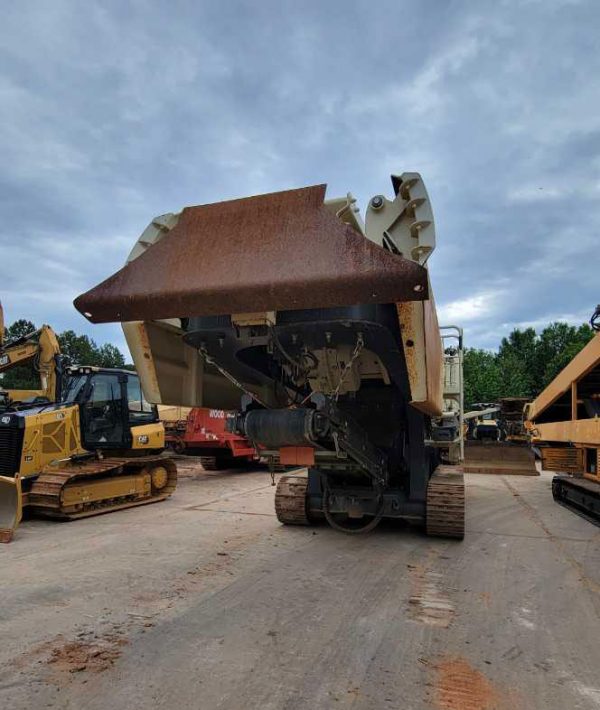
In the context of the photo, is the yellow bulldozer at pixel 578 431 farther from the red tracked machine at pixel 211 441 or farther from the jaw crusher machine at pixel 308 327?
the red tracked machine at pixel 211 441

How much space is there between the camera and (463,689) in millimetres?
2711

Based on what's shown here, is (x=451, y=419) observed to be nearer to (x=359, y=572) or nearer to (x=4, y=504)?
(x=359, y=572)

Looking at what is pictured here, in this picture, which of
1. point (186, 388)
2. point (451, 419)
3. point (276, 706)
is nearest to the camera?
point (276, 706)

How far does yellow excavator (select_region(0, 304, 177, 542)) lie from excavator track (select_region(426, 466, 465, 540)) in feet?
15.4

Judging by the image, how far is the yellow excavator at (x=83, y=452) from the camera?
7434 millimetres

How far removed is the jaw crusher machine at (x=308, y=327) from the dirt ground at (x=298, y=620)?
0.94m

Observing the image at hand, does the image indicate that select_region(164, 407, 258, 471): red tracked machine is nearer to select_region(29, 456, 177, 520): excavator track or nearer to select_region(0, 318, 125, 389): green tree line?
select_region(29, 456, 177, 520): excavator track

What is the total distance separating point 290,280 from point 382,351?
135 cm

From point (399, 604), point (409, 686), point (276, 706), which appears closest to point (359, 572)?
point (399, 604)

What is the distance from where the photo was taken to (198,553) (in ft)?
17.8

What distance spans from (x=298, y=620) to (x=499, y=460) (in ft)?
45.9

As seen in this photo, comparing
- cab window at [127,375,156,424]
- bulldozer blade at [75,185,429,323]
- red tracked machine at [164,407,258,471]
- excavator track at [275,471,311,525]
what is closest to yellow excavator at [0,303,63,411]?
cab window at [127,375,156,424]

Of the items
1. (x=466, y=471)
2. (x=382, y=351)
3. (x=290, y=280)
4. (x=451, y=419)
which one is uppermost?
(x=290, y=280)

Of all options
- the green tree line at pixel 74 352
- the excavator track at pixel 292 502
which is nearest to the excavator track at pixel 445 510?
the excavator track at pixel 292 502
